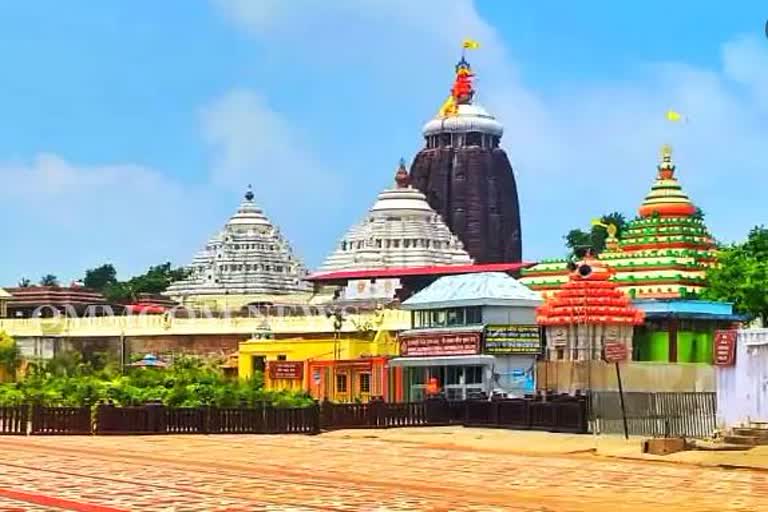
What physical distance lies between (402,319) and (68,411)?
25330 mm

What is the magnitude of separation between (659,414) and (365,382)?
68.0ft

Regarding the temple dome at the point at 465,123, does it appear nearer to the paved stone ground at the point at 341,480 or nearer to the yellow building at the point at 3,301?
the yellow building at the point at 3,301

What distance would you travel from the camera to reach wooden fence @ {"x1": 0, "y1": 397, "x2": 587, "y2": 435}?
33.5 metres

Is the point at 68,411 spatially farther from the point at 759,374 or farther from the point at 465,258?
the point at 465,258

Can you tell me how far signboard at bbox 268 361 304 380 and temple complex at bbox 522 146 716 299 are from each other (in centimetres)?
950

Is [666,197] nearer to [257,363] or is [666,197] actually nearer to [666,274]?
[666,274]

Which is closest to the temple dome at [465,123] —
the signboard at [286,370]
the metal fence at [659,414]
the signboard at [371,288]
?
the signboard at [371,288]

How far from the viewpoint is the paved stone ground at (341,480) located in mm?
15625

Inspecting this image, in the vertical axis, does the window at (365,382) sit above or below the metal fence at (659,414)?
above

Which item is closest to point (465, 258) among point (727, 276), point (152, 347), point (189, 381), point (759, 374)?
point (152, 347)

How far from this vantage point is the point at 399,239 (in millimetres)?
79312

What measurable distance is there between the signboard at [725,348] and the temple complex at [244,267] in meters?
54.9

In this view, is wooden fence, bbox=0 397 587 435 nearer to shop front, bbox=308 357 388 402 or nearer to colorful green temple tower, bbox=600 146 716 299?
shop front, bbox=308 357 388 402

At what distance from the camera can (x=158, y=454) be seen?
2611 centimetres
